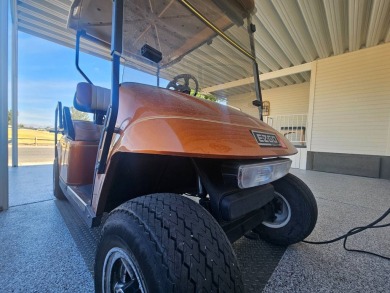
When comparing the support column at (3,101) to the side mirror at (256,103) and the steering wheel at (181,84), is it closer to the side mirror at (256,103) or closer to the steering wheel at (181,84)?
the steering wheel at (181,84)

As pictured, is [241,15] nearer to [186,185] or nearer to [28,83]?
[186,185]

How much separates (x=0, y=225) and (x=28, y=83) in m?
4.95

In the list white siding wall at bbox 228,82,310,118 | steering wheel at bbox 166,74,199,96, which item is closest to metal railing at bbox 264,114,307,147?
white siding wall at bbox 228,82,310,118

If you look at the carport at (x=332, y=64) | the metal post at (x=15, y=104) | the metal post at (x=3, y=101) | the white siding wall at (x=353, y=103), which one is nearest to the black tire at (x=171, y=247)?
the metal post at (x=3, y=101)

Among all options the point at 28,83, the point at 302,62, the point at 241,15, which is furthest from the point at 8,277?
the point at 302,62

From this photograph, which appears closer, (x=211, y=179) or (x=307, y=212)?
(x=211, y=179)

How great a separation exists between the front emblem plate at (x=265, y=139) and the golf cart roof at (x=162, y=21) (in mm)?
855

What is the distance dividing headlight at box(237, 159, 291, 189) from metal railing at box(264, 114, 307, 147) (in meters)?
6.81

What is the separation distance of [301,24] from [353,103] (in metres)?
2.82

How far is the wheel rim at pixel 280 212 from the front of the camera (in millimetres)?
1408

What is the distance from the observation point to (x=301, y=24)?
460 centimetres

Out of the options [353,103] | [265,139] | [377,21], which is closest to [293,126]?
[353,103]

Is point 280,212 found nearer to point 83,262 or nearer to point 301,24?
point 83,262

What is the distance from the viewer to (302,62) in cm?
652
